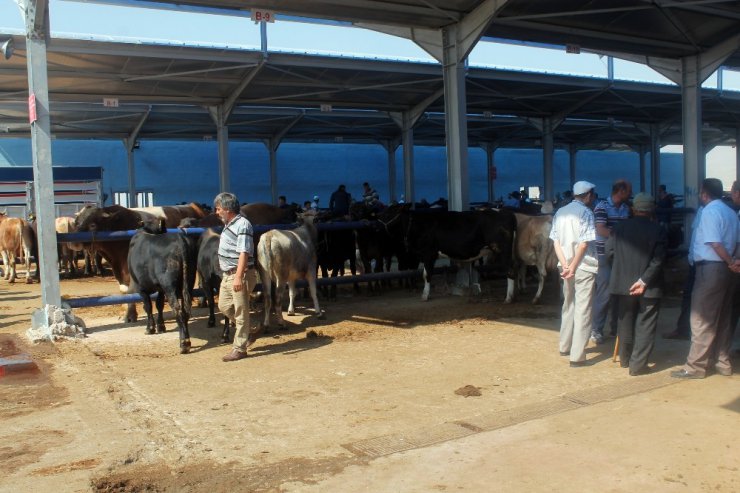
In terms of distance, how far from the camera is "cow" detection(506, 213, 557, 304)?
12898 millimetres

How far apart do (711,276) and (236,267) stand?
523cm

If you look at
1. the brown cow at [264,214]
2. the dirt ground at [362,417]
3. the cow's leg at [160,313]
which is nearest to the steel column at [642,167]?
the brown cow at [264,214]

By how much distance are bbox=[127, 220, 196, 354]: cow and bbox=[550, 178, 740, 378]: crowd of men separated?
4743mm

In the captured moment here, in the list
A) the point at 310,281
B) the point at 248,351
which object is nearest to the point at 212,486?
the point at 248,351

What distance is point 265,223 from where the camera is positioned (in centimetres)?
1301

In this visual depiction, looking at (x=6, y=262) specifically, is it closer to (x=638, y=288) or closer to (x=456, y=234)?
(x=456, y=234)

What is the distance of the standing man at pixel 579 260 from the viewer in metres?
7.77

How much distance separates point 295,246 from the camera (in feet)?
35.0

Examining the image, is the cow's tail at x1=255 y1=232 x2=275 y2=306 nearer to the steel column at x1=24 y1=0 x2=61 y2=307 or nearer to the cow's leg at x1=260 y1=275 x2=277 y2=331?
the cow's leg at x1=260 y1=275 x2=277 y2=331

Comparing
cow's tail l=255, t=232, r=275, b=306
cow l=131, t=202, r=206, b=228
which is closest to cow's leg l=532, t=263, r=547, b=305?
cow's tail l=255, t=232, r=275, b=306

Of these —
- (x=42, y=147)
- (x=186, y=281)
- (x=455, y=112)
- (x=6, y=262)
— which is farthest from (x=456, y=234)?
(x=6, y=262)

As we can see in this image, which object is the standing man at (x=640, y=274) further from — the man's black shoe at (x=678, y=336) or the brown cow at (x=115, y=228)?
the brown cow at (x=115, y=228)

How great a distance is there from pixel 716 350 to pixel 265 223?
26.5ft

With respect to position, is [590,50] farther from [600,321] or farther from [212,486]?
[212,486]
